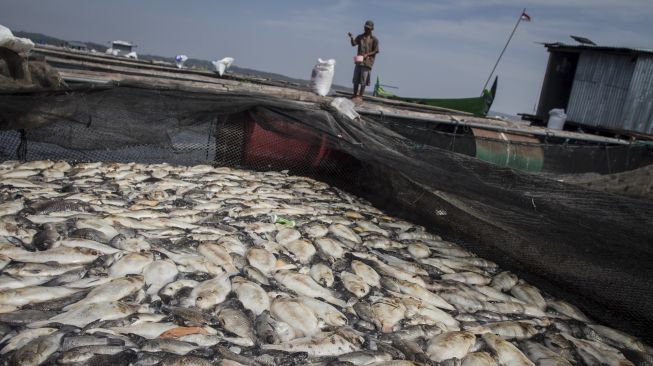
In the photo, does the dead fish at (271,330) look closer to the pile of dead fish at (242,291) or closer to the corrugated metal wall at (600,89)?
the pile of dead fish at (242,291)

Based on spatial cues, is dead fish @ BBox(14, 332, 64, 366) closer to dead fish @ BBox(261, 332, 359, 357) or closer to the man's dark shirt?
dead fish @ BBox(261, 332, 359, 357)

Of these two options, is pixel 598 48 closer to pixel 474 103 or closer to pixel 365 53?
pixel 474 103

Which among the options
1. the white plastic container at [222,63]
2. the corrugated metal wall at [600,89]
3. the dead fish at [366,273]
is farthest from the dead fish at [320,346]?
the corrugated metal wall at [600,89]

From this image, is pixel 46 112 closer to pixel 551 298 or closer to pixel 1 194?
pixel 1 194

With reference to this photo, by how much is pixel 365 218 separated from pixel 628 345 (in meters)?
2.47

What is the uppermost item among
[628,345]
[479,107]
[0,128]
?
[479,107]

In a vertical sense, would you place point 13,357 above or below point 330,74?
below

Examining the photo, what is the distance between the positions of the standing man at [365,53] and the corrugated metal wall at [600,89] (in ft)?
31.7

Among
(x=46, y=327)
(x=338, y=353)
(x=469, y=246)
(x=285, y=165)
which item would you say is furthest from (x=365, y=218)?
(x=46, y=327)

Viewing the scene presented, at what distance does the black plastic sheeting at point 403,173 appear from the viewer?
3061 mm

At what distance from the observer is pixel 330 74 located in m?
8.24

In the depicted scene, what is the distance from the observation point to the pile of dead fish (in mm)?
2209

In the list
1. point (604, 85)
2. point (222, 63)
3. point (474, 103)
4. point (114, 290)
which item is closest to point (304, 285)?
point (114, 290)

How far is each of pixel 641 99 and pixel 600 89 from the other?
1335 millimetres
